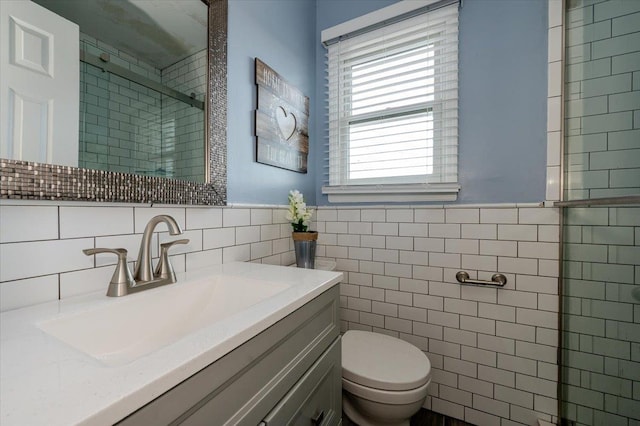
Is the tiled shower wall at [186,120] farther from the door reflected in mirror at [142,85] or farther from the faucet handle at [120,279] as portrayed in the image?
the faucet handle at [120,279]

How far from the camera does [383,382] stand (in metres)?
1.12

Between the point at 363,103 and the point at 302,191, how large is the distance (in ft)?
2.38

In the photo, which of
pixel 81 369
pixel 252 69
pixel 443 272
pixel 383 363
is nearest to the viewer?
pixel 81 369

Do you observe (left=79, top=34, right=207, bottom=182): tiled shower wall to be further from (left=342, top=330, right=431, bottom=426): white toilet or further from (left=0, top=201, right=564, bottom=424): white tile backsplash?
(left=342, top=330, right=431, bottom=426): white toilet

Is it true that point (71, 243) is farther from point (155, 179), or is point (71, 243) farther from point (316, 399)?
point (316, 399)

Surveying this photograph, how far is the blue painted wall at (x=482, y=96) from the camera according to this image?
1.32 meters

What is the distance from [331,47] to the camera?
1871 millimetres

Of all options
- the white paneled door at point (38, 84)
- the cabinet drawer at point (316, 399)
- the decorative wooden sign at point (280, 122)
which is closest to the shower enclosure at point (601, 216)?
the cabinet drawer at point (316, 399)

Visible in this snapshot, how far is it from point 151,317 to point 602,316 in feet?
5.33

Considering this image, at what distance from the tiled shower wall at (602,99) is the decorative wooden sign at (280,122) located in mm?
1405

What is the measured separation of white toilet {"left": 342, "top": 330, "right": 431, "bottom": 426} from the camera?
3.66 feet

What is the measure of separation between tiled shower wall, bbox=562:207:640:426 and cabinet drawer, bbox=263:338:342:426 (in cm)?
96

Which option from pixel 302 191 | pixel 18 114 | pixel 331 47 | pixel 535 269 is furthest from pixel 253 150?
pixel 535 269

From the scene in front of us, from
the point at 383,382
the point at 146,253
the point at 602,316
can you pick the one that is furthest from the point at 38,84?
the point at 602,316
